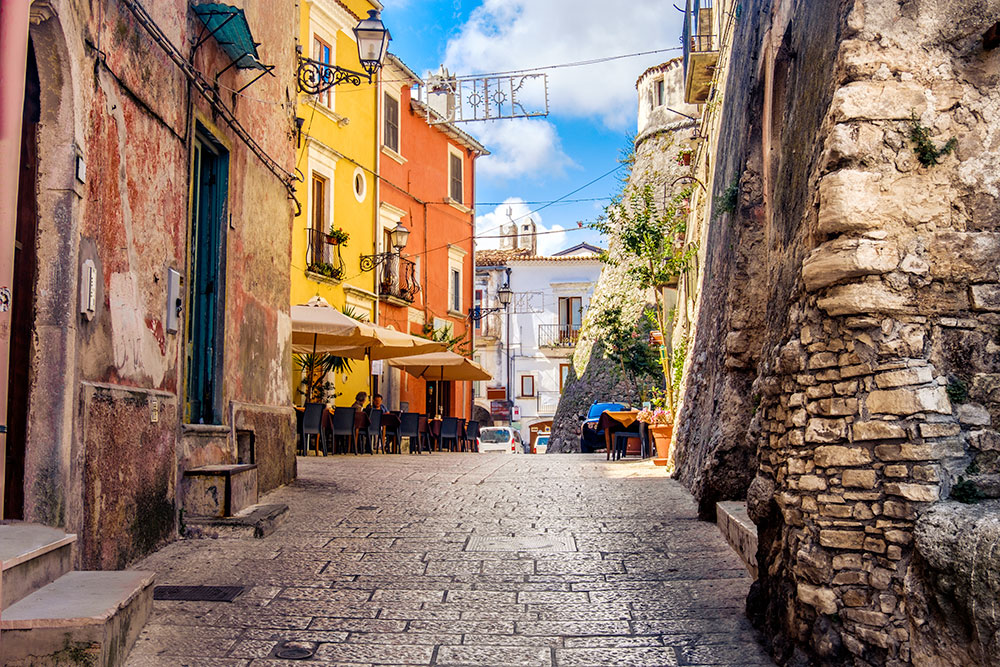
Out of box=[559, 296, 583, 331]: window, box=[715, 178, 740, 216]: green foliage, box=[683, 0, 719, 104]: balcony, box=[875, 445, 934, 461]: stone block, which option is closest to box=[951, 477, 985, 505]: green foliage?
box=[875, 445, 934, 461]: stone block

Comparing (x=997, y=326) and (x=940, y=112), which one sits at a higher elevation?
(x=940, y=112)

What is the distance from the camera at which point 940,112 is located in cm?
412

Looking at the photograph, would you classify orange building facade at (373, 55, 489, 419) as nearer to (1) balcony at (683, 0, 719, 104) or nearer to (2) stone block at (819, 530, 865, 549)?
(1) balcony at (683, 0, 719, 104)

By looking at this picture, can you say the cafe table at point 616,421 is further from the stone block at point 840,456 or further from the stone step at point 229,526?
the stone block at point 840,456

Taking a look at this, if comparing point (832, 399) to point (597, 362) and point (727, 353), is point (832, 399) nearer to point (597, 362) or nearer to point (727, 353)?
point (727, 353)

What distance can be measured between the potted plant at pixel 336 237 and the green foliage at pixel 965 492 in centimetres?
1785

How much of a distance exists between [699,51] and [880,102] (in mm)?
8525

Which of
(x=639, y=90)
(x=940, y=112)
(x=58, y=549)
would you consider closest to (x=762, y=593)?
(x=940, y=112)

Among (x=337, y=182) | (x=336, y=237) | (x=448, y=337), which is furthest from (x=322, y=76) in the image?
(x=448, y=337)

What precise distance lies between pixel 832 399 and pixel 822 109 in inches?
51.9

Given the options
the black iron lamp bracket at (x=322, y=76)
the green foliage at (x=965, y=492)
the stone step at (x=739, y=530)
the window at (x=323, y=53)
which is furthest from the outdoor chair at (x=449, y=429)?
the green foliage at (x=965, y=492)

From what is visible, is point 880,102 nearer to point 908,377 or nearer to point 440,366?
point 908,377

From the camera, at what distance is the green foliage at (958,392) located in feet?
12.7

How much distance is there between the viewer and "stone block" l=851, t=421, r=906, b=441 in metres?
3.85
